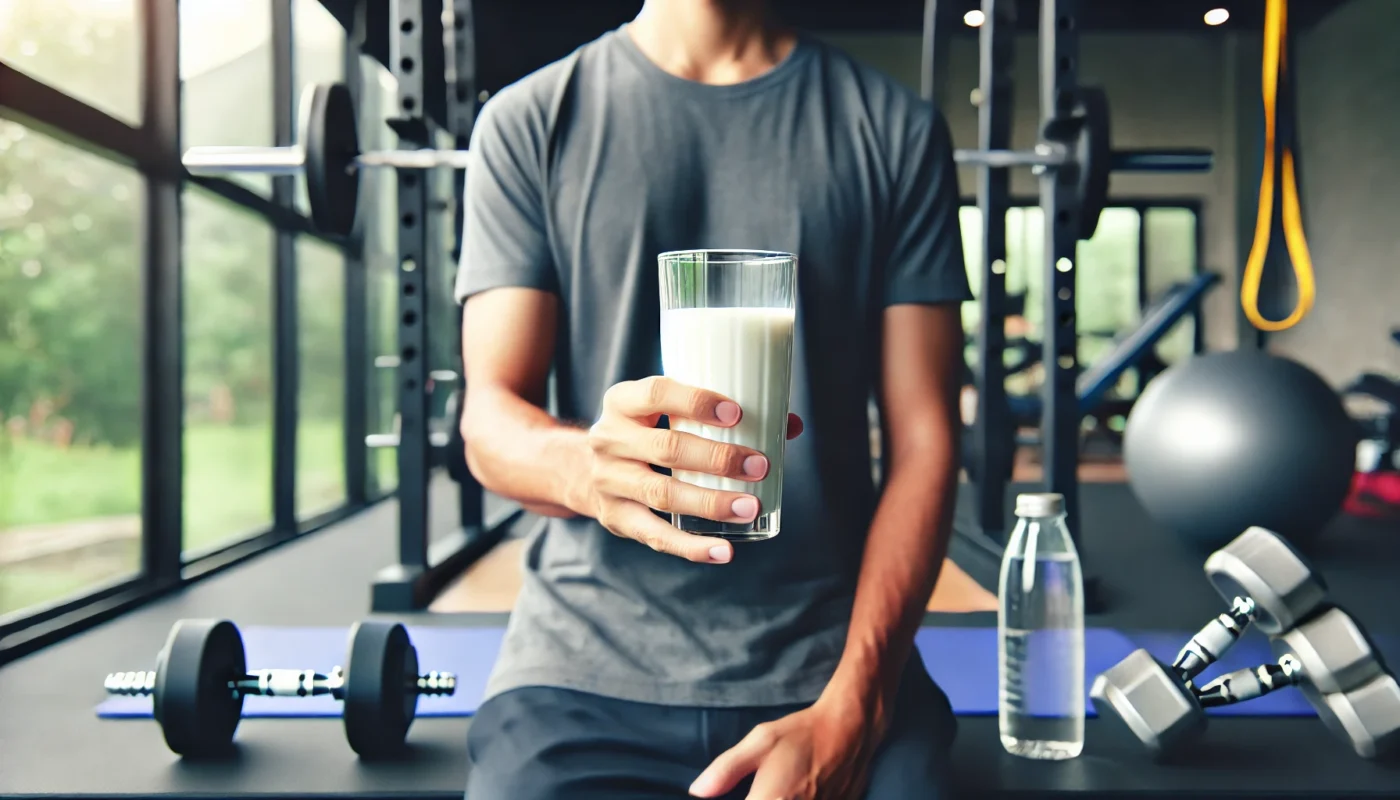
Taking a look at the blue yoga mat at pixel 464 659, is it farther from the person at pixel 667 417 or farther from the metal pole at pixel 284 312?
the metal pole at pixel 284 312

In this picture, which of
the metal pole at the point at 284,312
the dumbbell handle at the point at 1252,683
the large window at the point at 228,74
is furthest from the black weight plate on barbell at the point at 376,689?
the metal pole at the point at 284,312

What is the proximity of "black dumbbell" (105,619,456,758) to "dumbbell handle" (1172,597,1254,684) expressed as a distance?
41.6 inches

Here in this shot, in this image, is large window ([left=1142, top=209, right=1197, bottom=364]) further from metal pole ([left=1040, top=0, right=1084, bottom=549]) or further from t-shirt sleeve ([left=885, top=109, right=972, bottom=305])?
t-shirt sleeve ([left=885, top=109, right=972, bottom=305])

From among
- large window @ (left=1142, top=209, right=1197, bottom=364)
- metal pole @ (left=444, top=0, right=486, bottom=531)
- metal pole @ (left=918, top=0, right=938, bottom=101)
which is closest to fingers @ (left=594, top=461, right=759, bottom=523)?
metal pole @ (left=444, top=0, right=486, bottom=531)

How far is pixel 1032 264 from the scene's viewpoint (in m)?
7.94

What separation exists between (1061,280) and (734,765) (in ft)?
6.01

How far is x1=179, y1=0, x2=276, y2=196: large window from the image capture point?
293 centimetres

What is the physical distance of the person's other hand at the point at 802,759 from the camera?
81 cm

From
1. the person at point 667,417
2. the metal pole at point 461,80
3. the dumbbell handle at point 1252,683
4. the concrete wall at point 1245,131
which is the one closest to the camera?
the person at point 667,417

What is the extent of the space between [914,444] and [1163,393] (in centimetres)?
235

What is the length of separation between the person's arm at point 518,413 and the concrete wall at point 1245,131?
691 centimetres

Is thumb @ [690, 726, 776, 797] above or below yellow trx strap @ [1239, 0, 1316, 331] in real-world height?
below

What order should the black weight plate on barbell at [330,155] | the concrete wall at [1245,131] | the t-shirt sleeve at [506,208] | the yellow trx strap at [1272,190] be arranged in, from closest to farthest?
the t-shirt sleeve at [506,208]
the yellow trx strap at [1272,190]
the black weight plate on barbell at [330,155]
the concrete wall at [1245,131]

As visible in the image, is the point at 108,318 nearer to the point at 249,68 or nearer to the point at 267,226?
the point at 267,226
